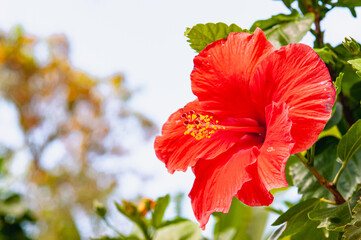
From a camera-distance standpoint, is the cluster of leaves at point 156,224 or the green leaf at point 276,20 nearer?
the green leaf at point 276,20

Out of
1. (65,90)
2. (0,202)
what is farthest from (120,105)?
(0,202)

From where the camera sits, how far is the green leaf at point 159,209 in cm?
82

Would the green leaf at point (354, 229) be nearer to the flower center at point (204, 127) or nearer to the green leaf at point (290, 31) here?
the flower center at point (204, 127)

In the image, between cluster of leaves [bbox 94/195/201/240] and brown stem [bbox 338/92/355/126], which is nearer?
brown stem [bbox 338/92/355/126]

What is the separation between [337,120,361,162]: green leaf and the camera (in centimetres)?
52

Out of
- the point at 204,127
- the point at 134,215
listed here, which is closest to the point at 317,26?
the point at 204,127

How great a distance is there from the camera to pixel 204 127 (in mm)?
530

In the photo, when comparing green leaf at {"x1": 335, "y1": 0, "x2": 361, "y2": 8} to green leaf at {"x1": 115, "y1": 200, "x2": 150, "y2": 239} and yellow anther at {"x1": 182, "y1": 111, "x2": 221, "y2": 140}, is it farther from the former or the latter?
green leaf at {"x1": 115, "y1": 200, "x2": 150, "y2": 239}

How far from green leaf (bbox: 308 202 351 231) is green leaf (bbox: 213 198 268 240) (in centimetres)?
38

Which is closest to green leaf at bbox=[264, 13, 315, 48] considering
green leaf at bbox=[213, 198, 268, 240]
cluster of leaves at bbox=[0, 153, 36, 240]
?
green leaf at bbox=[213, 198, 268, 240]

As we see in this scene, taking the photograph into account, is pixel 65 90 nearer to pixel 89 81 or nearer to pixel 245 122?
pixel 89 81

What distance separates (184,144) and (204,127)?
0.04 meters

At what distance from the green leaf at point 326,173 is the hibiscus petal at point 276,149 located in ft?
0.62

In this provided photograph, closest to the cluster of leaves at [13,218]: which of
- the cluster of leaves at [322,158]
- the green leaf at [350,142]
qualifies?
the cluster of leaves at [322,158]
